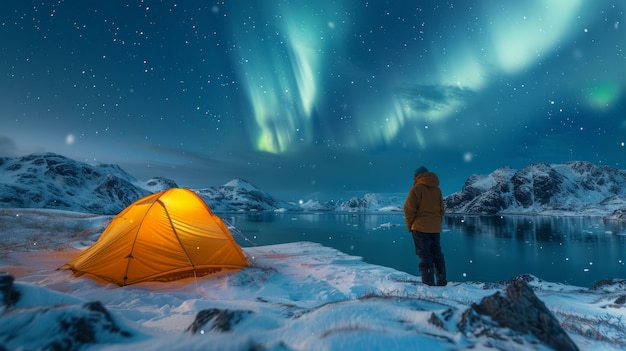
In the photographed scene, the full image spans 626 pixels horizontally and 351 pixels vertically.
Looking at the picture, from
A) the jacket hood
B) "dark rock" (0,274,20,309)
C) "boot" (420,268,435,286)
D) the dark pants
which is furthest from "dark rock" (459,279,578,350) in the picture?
"boot" (420,268,435,286)

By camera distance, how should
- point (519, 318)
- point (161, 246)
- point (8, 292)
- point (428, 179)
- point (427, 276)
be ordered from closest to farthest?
1. point (8, 292)
2. point (519, 318)
3. point (428, 179)
4. point (427, 276)
5. point (161, 246)

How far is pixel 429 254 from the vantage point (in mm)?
8695

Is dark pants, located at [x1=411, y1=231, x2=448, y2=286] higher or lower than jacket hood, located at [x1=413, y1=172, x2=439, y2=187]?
lower

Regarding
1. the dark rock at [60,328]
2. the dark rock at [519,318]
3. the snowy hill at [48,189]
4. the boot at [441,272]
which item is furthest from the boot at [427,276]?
the snowy hill at [48,189]

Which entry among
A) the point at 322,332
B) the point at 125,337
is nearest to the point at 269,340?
the point at 322,332

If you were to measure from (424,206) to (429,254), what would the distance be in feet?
4.69

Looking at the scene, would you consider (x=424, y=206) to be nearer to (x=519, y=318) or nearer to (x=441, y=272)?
(x=441, y=272)

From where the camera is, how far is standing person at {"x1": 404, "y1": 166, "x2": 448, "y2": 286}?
8617 millimetres

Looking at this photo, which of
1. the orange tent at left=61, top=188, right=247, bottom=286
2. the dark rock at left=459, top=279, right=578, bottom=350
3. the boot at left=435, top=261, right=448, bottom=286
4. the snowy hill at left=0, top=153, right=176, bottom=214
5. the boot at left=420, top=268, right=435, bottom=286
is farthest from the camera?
the snowy hill at left=0, top=153, right=176, bottom=214

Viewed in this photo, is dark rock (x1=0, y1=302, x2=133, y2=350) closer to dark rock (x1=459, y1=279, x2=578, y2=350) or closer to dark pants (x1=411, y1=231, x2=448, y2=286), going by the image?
dark rock (x1=459, y1=279, x2=578, y2=350)

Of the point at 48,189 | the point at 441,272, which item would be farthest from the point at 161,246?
the point at 48,189

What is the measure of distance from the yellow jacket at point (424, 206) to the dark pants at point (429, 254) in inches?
8.8

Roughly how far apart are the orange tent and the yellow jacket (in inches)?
272

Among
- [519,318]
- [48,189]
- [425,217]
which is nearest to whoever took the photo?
[519,318]
